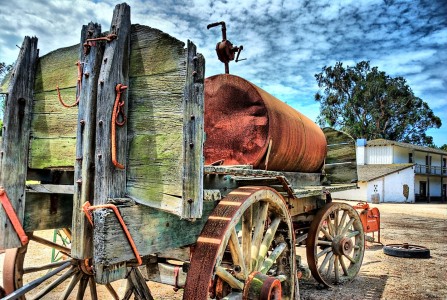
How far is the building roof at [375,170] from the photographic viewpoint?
101 ft

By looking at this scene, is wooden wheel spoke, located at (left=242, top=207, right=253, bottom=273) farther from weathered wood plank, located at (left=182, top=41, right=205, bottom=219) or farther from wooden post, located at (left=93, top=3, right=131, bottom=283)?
wooden post, located at (left=93, top=3, right=131, bottom=283)

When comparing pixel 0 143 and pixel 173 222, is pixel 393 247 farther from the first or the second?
pixel 0 143

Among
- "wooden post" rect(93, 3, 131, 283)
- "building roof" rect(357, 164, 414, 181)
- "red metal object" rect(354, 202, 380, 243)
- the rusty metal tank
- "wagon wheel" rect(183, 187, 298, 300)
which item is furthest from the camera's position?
"building roof" rect(357, 164, 414, 181)

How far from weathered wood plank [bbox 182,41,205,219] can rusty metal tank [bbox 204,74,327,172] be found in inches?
67.8

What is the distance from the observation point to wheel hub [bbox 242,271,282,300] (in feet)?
8.41

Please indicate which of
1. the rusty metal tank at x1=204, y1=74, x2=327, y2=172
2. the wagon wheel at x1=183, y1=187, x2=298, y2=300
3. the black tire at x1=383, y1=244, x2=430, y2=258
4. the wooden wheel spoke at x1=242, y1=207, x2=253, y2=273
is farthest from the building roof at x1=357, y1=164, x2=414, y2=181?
the wooden wheel spoke at x1=242, y1=207, x2=253, y2=273

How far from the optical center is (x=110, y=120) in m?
1.96

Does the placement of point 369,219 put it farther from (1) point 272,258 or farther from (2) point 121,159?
(2) point 121,159

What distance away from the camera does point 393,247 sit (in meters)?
8.30

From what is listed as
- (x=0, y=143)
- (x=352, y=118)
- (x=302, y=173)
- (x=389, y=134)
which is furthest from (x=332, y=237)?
(x=389, y=134)

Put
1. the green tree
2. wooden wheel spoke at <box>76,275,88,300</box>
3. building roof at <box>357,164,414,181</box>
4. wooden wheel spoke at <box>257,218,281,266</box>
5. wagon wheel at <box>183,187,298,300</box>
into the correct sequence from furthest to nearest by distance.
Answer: the green tree < building roof at <box>357,164,414,181</box> < wooden wheel spoke at <box>76,275,88,300</box> < wooden wheel spoke at <box>257,218,281,266</box> < wagon wheel at <box>183,187,298,300</box>

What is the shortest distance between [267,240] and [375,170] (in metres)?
33.4

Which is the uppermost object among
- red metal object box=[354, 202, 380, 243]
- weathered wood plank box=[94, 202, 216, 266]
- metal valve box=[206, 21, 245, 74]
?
metal valve box=[206, 21, 245, 74]

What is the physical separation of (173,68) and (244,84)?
1957 mm
